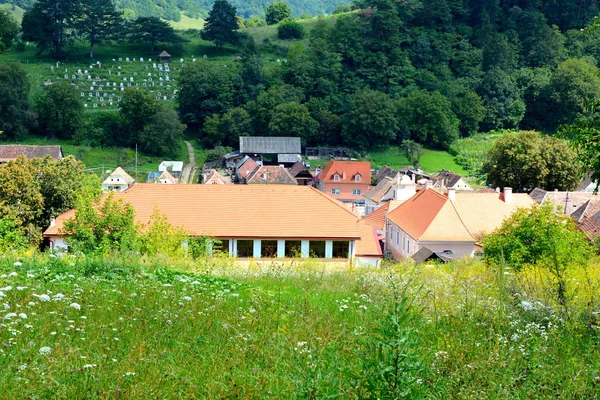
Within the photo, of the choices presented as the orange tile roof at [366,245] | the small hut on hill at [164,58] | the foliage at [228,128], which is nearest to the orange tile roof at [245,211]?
the orange tile roof at [366,245]

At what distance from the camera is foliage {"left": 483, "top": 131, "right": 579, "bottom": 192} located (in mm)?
38688

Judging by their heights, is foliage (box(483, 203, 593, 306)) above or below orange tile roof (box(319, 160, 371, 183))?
above

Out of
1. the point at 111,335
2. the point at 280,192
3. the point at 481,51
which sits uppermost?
the point at 481,51

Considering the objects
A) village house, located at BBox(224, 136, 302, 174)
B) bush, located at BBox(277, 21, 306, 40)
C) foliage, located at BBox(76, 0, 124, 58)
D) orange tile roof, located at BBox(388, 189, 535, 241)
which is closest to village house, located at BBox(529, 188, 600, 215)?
orange tile roof, located at BBox(388, 189, 535, 241)

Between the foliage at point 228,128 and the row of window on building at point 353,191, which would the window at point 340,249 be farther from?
the foliage at point 228,128

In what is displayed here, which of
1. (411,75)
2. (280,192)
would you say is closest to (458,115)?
(411,75)

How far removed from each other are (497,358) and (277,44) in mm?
79537

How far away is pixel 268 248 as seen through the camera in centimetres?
2234

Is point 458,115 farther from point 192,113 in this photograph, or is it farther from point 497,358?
point 497,358

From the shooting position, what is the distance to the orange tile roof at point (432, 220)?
2550 cm

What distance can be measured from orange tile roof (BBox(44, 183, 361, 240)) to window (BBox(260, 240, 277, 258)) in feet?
1.00

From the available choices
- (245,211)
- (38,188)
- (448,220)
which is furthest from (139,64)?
(245,211)

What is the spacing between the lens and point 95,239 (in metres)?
16.2

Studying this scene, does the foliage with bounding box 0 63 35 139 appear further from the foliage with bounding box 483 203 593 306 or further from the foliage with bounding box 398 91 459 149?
the foliage with bounding box 483 203 593 306
